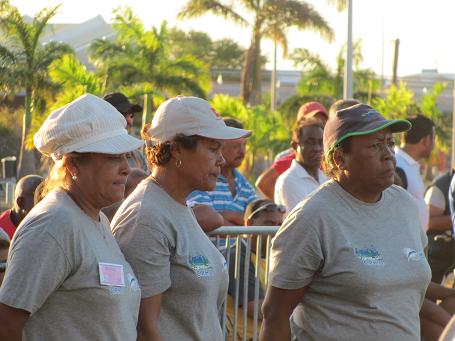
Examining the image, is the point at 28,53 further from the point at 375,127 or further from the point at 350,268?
the point at 350,268

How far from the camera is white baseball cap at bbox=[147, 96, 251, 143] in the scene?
4125mm

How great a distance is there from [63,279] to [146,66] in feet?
112

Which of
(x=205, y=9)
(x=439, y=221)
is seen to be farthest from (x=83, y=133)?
(x=205, y=9)

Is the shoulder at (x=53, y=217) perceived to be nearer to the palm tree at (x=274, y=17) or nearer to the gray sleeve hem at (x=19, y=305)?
the gray sleeve hem at (x=19, y=305)

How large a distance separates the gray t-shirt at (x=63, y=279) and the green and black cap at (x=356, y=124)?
1.25m

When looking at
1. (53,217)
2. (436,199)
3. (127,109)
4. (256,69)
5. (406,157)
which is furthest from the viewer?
(256,69)

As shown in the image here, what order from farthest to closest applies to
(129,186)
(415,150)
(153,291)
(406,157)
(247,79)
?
(247,79), (415,150), (406,157), (129,186), (153,291)

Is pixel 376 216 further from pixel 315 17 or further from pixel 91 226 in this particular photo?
pixel 315 17

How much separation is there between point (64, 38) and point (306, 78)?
1353 inches

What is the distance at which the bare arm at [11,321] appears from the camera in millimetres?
3305


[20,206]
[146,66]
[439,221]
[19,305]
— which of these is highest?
[19,305]

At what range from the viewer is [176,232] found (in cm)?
395

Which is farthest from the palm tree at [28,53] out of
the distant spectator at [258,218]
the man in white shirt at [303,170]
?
the distant spectator at [258,218]

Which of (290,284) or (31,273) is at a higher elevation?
(31,273)
